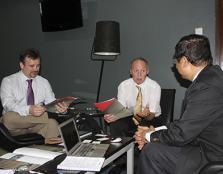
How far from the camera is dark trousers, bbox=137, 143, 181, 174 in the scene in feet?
6.42

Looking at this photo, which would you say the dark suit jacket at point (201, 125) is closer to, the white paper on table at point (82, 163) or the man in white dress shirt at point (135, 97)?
the white paper on table at point (82, 163)

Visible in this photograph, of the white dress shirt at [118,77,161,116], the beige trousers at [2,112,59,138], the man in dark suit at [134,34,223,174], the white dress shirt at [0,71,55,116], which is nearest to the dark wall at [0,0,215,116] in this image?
the white dress shirt at [118,77,161,116]

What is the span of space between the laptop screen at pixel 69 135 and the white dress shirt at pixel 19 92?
1.01m

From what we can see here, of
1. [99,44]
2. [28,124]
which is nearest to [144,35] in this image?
[99,44]

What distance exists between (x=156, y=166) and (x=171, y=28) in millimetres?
2236

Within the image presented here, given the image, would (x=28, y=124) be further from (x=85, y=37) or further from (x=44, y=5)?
(x=44, y=5)

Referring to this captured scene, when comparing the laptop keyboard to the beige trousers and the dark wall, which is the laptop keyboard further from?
the dark wall

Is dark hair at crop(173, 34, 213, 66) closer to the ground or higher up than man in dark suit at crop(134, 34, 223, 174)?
higher up

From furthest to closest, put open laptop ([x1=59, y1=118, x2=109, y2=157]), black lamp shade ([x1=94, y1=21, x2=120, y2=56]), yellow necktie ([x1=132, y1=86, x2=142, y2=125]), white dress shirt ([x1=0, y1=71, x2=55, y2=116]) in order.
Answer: black lamp shade ([x1=94, y1=21, x2=120, y2=56])
yellow necktie ([x1=132, y1=86, x2=142, y2=125])
white dress shirt ([x1=0, y1=71, x2=55, y2=116])
open laptop ([x1=59, y1=118, x2=109, y2=157])

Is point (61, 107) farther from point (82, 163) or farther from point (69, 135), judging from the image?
point (82, 163)

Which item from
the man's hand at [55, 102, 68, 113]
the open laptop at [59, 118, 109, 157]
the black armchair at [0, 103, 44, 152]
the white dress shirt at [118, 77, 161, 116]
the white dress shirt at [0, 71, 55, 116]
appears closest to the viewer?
the open laptop at [59, 118, 109, 157]

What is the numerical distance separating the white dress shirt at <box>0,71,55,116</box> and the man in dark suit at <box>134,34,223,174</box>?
60.8 inches

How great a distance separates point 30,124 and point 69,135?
39.8 inches

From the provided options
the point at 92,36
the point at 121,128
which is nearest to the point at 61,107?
the point at 121,128
